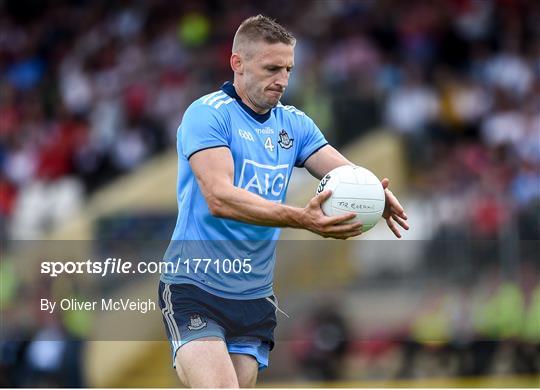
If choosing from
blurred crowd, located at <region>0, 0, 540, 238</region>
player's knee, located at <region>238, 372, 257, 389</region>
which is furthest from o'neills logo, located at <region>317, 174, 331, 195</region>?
blurred crowd, located at <region>0, 0, 540, 238</region>

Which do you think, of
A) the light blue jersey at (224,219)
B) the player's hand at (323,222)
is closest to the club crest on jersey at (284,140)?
the light blue jersey at (224,219)

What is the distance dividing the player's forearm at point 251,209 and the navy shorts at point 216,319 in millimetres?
516

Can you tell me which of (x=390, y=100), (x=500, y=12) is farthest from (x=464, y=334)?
(x=500, y=12)

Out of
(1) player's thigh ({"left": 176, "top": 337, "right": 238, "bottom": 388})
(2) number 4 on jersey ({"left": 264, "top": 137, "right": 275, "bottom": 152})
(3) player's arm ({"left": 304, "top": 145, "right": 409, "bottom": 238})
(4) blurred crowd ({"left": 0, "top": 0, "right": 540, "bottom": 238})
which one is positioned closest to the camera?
(1) player's thigh ({"left": 176, "top": 337, "right": 238, "bottom": 388})

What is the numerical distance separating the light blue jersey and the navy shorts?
0.14 feet

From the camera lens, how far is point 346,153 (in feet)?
50.9

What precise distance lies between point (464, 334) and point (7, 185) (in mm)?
7264

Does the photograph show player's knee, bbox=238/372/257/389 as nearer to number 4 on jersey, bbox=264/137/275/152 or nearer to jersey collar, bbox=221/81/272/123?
number 4 on jersey, bbox=264/137/275/152

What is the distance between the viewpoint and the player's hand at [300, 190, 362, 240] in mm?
5727

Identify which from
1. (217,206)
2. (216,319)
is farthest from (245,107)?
(216,319)

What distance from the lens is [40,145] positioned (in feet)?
57.2

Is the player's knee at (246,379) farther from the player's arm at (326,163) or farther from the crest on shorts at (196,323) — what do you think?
the player's arm at (326,163)

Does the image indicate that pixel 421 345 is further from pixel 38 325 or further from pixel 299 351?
pixel 38 325

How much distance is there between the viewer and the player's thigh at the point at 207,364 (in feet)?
19.3
